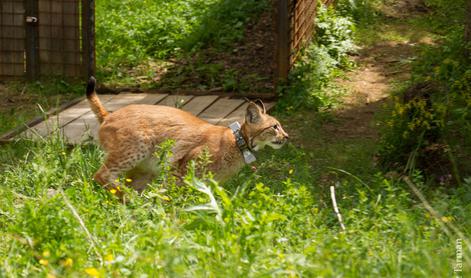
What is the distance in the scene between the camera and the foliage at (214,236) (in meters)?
5.23

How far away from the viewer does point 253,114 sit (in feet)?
27.8

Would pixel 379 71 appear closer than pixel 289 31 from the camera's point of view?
No

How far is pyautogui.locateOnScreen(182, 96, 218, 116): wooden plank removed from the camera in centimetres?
1136

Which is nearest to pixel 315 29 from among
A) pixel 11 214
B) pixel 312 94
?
pixel 312 94

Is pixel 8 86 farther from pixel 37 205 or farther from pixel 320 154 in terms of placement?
pixel 37 205

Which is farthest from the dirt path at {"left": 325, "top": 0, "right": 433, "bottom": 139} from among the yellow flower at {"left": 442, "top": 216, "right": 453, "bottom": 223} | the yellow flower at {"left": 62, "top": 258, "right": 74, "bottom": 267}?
the yellow flower at {"left": 62, "top": 258, "right": 74, "bottom": 267}

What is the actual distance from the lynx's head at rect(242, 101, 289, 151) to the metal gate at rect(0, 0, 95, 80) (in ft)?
15.8

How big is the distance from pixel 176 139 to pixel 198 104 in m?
3.27

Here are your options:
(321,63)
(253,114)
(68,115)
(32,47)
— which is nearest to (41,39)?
(32,47)

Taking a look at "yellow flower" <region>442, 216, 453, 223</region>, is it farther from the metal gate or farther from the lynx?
the metal gate

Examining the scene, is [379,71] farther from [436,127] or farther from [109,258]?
[109,258]

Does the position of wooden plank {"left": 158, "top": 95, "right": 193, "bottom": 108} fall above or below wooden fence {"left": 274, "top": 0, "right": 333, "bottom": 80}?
below

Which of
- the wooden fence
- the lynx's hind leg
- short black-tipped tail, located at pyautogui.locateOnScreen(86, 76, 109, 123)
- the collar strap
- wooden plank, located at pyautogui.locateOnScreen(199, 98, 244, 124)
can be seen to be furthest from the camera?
the wooden fence

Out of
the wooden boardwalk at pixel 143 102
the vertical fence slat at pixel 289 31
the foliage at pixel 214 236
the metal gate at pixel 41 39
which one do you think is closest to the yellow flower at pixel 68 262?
the foliage at pixel 214 236
